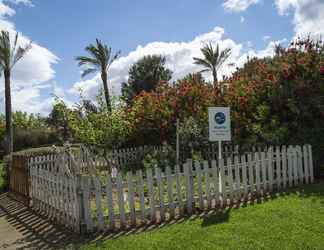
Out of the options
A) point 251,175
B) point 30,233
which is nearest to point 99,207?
point 30,233

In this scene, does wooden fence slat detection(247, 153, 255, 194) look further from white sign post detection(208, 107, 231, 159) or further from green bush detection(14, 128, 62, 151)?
green bush detection(14, 128, 62, 151)

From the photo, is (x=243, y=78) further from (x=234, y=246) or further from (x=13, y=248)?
(x=13, y=248)

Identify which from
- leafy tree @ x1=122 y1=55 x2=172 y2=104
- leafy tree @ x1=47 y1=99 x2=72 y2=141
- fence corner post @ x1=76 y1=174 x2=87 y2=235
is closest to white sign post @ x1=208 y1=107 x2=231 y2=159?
fence corner post @ x1=76 y1=174 x2=87 y2=235

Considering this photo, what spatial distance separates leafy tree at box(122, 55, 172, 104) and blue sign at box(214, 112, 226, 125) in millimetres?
25865

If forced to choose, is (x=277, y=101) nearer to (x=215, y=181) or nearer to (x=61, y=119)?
(x=215, y=181)

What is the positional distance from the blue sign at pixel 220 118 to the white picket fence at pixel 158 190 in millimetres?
966

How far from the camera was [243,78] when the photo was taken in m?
11.6

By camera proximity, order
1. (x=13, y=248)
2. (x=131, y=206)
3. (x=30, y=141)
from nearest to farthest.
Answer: (x=13, y=248) → (x=131, y=206) → (x=30, y=141)

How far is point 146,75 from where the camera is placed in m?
33.3

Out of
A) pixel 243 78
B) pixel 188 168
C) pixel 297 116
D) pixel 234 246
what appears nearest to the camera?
pixel 234 246

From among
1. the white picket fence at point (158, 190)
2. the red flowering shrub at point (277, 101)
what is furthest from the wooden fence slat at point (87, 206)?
the red flowering shrub at point (277, 101)

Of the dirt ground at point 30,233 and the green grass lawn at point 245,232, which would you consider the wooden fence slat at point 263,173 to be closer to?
the green grass lawn at point 245,232

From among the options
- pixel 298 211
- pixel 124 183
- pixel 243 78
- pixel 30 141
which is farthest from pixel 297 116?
pixel 30 141

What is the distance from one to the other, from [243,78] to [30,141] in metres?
21.1
